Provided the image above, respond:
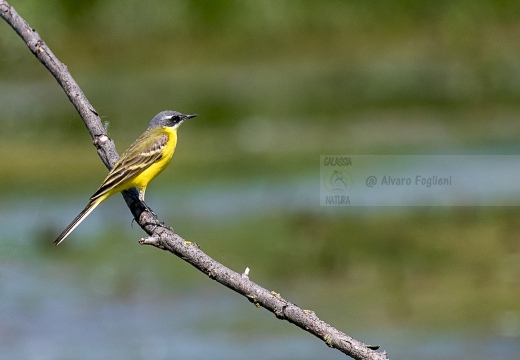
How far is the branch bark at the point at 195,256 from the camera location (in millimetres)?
4797

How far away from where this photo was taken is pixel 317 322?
4832 millimetres

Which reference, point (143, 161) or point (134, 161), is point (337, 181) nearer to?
point (143, 161)

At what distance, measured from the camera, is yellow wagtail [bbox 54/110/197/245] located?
7.30m

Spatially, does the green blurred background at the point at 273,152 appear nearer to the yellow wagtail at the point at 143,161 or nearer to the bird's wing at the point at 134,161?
the yellow wagtail at the point at 143,161

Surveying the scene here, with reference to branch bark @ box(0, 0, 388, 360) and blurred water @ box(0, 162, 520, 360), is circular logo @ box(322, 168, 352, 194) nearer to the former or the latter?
blurred water @ box(0, 162, 520, 360)

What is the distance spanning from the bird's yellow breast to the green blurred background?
3974mm

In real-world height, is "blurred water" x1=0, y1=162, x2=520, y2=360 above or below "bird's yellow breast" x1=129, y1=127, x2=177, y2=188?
above

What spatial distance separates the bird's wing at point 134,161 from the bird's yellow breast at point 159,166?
3cm

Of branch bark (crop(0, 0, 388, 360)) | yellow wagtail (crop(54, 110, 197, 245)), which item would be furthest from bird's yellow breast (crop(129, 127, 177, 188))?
branch bark (crop(0, 0, 388, 360))

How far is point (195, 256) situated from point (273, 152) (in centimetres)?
1363

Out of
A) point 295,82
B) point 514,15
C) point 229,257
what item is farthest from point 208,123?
point 514,15

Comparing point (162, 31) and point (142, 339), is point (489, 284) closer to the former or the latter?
point (142, 339)

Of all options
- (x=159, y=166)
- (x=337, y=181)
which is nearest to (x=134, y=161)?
(x=159, y=166)

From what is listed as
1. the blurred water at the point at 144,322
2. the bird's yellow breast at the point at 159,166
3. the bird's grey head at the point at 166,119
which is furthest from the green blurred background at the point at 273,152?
the bird's yellow breast at the point at 159,166
